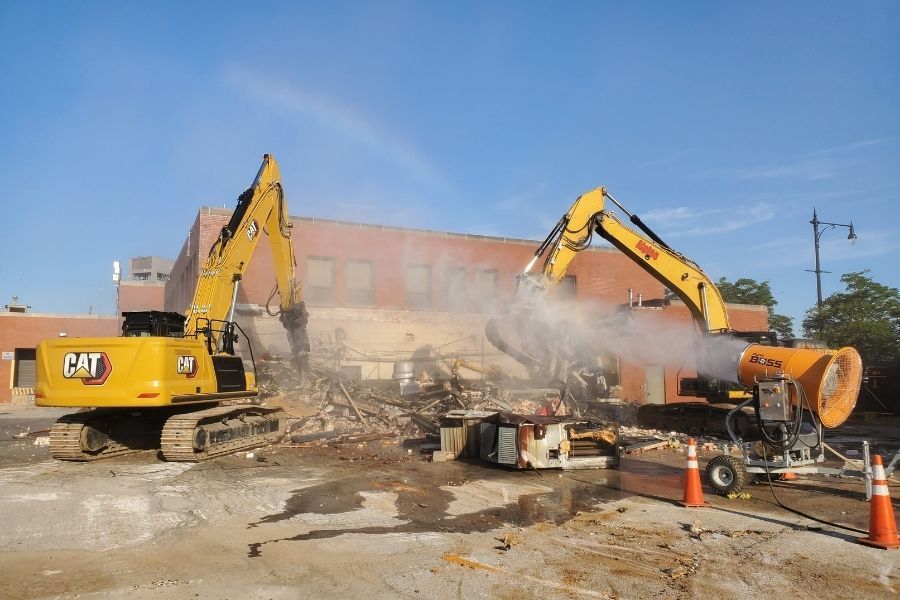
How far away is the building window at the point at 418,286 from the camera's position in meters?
26.7

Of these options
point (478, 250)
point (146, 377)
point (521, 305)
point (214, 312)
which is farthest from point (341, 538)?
point (478, 250)

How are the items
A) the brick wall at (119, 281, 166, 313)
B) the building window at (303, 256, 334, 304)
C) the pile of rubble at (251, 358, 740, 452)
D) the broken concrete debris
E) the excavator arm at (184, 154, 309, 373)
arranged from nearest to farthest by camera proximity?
the broken concrete debris → the excavator arm at (184, 154, 309, 373) → the pile of rubble at (251, 358, 740, 452) → the building window at (303, 256, 334, 304) → the brick wall at (119, 281, 166, 313)

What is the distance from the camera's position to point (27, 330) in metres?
30.0

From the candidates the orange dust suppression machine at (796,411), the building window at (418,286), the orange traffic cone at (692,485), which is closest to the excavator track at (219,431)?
the orange traffic cone at (692,485)

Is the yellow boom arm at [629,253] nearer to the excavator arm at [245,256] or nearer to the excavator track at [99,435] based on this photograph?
the excavator arm at [245,256]

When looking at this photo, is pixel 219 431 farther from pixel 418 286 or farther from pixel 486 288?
pixel 486 288

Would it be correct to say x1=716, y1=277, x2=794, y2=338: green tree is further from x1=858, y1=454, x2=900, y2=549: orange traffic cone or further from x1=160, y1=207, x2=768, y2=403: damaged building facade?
x1=858, y1=454, x2=900, y2=549: orange traffic cone

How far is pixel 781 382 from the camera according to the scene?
8.48 m

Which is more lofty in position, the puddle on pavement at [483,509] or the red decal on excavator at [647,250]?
the red decal on excavator at [647,250]

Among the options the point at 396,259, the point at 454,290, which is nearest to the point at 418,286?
the point at 396,259

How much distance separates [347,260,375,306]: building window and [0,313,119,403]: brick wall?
16.2 metres

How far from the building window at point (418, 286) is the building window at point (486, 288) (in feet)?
7.84

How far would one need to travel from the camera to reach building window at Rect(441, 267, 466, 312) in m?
27.1

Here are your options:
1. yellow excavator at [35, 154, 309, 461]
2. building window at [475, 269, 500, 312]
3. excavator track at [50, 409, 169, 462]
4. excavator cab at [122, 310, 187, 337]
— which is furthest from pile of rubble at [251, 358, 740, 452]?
building window at [475, 269, 500, 312]
